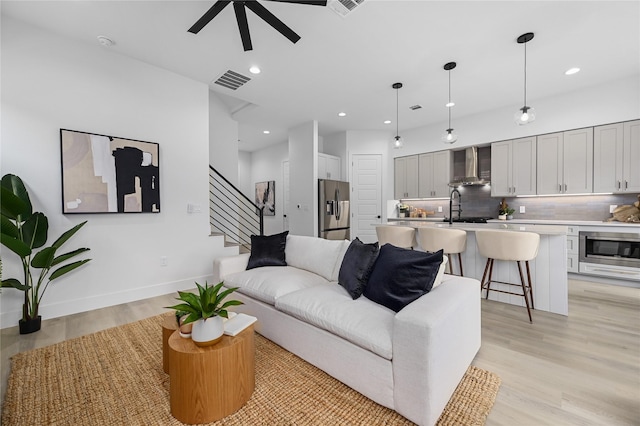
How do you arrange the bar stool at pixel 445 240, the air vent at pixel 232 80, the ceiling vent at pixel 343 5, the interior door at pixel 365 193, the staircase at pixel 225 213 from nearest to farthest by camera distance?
the ceiling vent at pixel 343 5 < the bar stool at pixel 445 240 < the air vent at pixel 232 80 < the staircase at pixel 225 213 < the interior door at pixel 365 193

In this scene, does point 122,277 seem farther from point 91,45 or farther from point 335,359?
point 335,359

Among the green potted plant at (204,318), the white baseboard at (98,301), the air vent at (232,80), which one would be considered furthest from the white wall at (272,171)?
the green potted plant at (204,318)

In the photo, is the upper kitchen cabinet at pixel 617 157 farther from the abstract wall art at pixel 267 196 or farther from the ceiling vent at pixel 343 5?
the abstract wall art at pixel 267 196

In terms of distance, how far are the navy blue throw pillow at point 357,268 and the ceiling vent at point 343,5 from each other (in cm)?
212

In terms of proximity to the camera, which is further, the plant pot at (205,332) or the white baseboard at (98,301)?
the white baseboard at (98,301)

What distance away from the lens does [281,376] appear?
1.81 m

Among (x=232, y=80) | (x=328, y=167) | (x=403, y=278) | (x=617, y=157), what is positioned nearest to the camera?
(x=403, y=278)

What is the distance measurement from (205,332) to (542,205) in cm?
588

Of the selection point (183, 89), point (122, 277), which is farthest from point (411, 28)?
point (122, 277)

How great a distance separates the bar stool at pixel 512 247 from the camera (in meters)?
2.64

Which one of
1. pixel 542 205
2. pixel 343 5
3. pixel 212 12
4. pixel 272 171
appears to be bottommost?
pixel 542 205

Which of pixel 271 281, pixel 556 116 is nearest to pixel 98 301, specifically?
pixel 271 281

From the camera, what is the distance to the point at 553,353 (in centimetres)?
208

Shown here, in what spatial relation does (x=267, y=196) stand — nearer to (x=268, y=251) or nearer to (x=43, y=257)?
(x=268, y=251)
